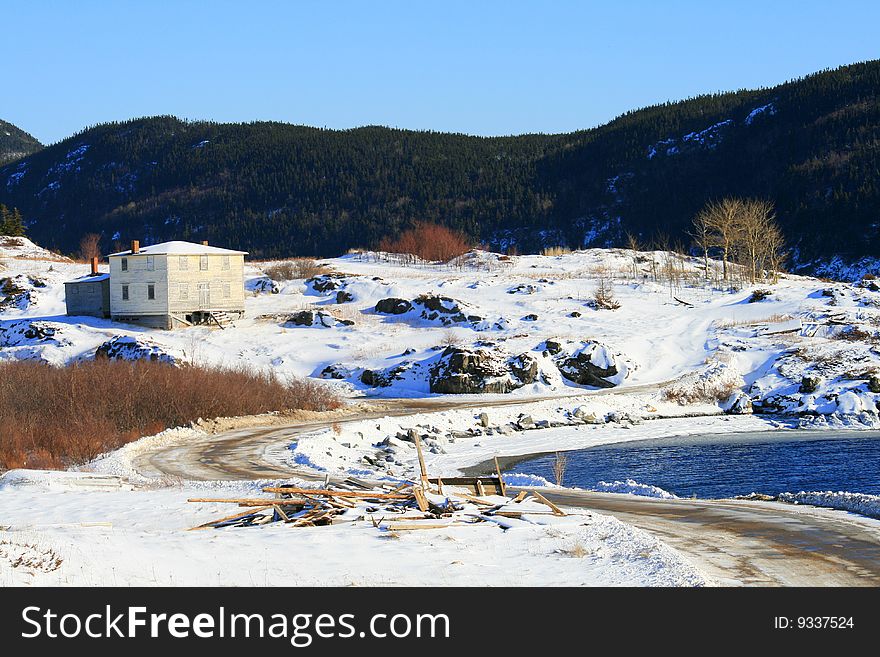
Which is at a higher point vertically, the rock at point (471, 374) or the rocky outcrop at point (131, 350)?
the rocky outcrop at point (131, 350)

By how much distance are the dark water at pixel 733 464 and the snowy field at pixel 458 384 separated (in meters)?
2.03

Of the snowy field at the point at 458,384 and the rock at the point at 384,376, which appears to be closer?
the snowy field at the point at 458,384

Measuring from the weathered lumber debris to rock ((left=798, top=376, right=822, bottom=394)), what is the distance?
1049 inches

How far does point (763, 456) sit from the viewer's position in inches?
1188

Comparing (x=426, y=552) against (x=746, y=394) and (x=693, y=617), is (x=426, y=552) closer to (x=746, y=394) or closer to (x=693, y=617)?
(x=693, y=617)

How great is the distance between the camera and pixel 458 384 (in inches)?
1812

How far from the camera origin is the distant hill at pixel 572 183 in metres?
128

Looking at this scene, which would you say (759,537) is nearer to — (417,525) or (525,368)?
(417,525)

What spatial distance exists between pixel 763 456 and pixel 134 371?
21.6 m

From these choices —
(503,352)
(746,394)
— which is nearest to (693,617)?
(746,394)

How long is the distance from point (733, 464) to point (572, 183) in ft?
443

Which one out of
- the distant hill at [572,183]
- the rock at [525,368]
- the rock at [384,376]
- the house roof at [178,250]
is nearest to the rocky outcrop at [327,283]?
the house roof at [178,250]

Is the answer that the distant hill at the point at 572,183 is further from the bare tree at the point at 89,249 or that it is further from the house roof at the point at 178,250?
the house roof at the point at 178,250

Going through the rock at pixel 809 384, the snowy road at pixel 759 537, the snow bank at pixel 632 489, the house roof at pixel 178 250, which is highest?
the house roof at pixel 178 250
